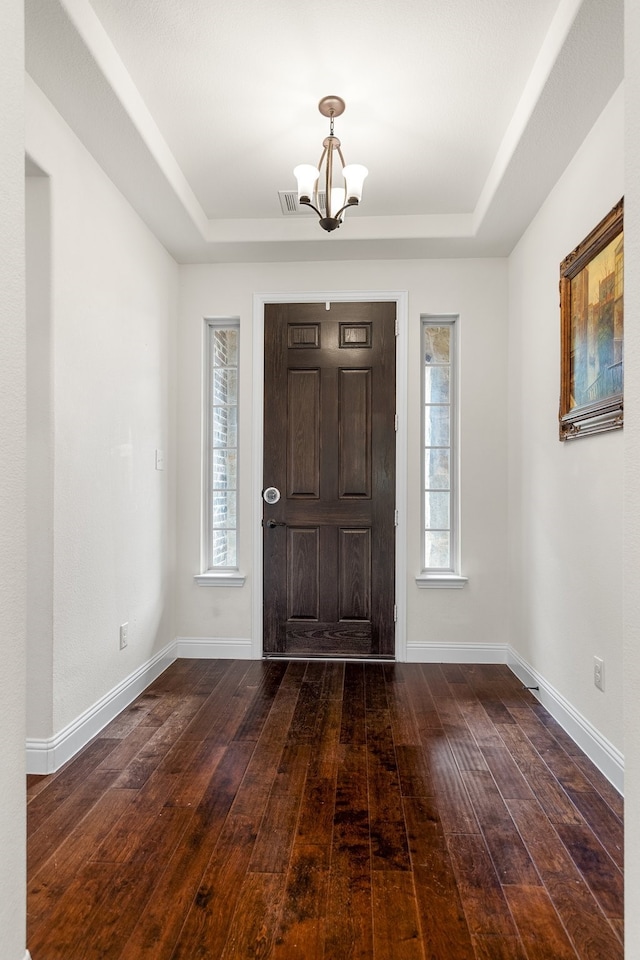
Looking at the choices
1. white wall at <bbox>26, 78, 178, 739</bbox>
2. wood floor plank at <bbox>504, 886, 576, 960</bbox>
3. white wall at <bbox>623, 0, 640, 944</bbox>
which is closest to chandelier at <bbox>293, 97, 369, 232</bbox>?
white wall at <bbox>26, 78, 178, 739</bbox>

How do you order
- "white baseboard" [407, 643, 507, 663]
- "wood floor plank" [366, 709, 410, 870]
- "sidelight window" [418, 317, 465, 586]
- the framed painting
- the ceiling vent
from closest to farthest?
Result: "wood floor plank" [366, 709, 410, 870]
the framed painting
the ceiling vent
"white baseboard" [407, 643, 507, 663]
"sidelight window" [418, 317, 465, 586]

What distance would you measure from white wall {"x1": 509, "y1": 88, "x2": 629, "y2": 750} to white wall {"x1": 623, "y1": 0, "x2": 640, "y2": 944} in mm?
1062

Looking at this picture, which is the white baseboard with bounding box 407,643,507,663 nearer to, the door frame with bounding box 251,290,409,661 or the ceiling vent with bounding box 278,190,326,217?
the door frame with bounding box 251,290,409,661

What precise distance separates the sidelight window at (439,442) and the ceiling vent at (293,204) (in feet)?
3.41

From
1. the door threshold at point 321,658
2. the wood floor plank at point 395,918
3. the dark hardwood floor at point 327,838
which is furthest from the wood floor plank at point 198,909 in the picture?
the door threshold at point 321,658

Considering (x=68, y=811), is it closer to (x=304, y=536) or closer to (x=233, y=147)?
(x=304, y=536)

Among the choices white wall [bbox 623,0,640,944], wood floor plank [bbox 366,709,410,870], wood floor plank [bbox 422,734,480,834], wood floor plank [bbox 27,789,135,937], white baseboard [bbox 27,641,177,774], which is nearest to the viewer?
white wall [bbox 623,0,640,944]

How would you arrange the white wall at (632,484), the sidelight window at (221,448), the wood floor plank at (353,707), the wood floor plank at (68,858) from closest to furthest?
the white wall at (632,484)
the wood floor plank at (68,858)
the wood floor plank at (353,707)
the sidelight window at (221,448)

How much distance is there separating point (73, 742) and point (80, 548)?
801 mm

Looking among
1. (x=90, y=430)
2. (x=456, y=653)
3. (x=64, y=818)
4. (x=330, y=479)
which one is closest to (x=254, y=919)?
(x=64, y=818)

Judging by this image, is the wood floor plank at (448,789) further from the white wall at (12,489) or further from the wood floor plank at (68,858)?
the white wall at (12,489)

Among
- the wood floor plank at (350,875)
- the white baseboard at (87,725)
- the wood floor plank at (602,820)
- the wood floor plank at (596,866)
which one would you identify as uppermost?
the white baseboard at (87,725)

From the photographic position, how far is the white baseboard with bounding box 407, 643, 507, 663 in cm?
373

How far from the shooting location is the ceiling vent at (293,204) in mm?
3176
